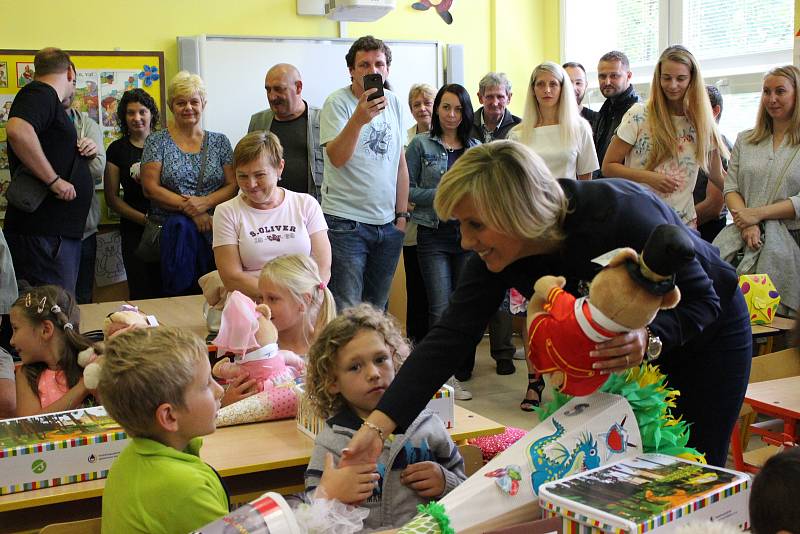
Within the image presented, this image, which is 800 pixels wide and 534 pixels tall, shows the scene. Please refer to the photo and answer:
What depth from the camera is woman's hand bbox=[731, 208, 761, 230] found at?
444cm

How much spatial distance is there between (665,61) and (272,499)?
11.1 feet

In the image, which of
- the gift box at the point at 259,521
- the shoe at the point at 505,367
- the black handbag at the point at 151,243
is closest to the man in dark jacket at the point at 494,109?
the shoe at the point at 505,367

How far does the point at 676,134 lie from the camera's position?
4.18m

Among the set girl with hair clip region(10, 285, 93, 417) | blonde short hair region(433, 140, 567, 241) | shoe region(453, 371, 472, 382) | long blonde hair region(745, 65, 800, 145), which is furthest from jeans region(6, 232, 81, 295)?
long blonde hair region(745, 65, 800, 145)

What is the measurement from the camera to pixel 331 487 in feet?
5.80

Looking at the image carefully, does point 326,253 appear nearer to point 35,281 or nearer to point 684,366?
point 35,281

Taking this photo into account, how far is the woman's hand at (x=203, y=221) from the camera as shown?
14.6ft

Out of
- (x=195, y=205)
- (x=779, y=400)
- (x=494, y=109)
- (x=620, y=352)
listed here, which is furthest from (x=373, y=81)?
(x=620, y=352)

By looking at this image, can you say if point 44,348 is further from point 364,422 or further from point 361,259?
point 361,259

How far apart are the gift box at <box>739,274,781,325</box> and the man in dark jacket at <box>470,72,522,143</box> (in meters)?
1.65

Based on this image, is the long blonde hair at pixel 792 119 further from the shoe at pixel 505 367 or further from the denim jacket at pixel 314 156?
the denim jacket at pixel 314 156

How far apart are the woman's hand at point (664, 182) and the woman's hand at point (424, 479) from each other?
99.2 inches

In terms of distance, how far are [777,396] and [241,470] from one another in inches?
63.7

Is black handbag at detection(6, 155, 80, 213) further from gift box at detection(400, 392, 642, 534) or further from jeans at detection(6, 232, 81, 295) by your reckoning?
gift box at detection(400, 392, 642, 534)
